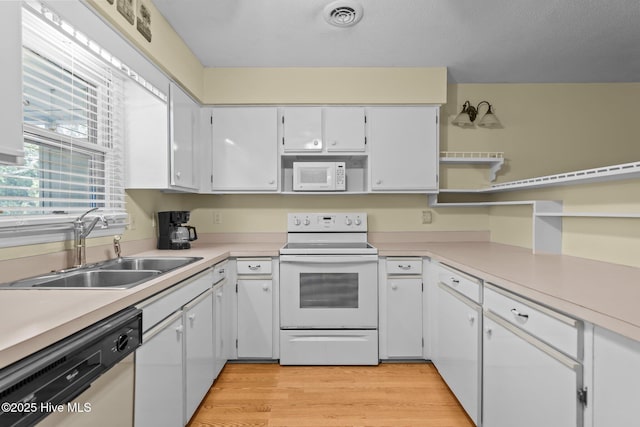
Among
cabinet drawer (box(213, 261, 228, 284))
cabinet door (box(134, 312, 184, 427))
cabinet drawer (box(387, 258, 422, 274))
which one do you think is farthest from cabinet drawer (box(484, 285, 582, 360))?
cabinet drawer (box(213, 261, 228, 284))

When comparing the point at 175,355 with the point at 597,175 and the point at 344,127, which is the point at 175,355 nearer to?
the point at 344,127

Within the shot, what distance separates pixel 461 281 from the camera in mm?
1835

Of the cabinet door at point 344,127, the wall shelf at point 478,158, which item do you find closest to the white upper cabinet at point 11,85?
the cabinet door at point 344,127

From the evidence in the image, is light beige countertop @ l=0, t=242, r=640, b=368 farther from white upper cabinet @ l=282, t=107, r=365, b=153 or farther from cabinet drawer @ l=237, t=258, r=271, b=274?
white upper cabinet @ l=282, t=107, r=365, b=153

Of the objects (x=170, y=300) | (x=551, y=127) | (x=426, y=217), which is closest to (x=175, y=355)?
(x=170, y=300)

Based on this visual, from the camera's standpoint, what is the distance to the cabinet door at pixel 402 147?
2.69 m

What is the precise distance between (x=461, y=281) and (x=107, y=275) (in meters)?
1.87

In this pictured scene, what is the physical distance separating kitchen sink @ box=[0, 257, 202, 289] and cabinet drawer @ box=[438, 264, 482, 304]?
153 centimetres

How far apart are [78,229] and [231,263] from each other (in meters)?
1.02

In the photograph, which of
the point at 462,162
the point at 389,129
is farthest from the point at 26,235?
the point at 462,162

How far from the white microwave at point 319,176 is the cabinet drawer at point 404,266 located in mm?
720

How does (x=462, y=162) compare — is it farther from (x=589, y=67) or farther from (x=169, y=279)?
(x=169, y=279)

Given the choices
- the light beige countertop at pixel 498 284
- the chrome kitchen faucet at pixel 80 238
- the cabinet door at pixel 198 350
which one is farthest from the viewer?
the cabinet door at pixel 198 350

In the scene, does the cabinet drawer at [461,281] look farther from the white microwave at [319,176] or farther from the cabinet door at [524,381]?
the white microwave at [319,176]
